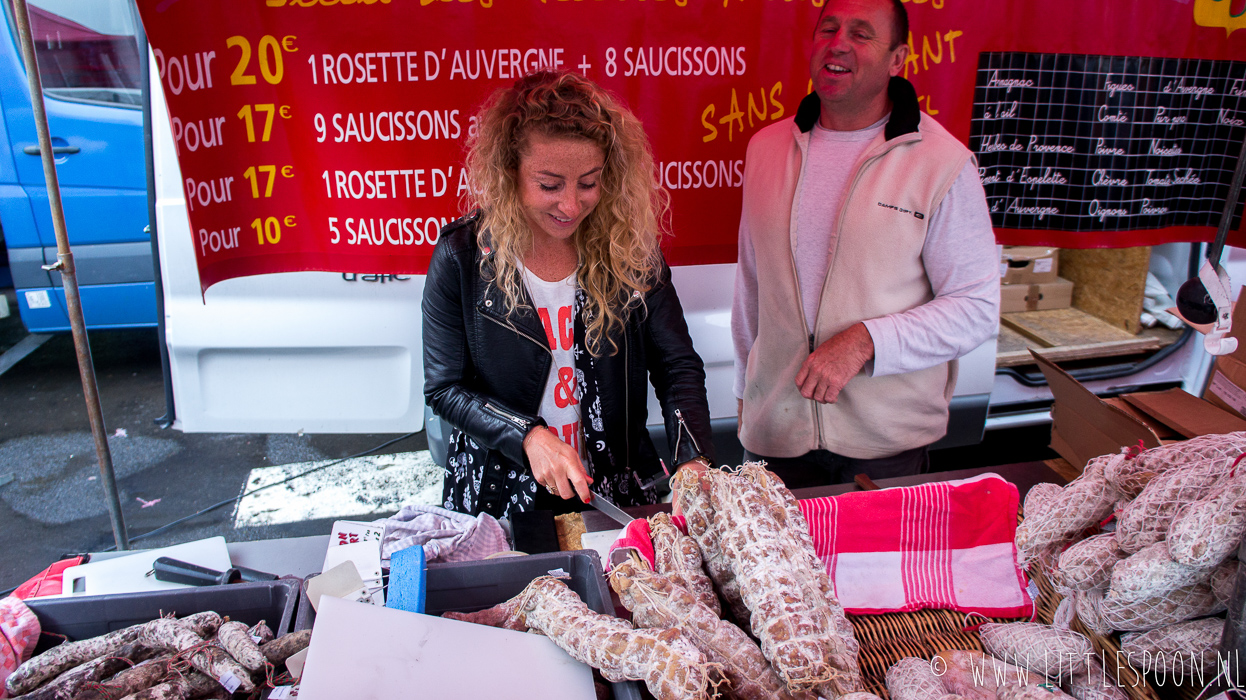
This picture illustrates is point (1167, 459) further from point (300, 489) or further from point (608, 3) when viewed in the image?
point (300, 489)

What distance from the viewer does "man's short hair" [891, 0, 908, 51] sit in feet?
6.38

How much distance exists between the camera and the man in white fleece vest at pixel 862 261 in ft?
6.37

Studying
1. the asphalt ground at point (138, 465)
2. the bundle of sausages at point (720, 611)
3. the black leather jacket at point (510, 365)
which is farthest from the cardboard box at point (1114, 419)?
the asphalt ground at point (138, 465)

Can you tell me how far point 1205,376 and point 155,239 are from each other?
5378 millimetres

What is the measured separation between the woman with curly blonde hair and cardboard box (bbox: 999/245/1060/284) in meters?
3.39

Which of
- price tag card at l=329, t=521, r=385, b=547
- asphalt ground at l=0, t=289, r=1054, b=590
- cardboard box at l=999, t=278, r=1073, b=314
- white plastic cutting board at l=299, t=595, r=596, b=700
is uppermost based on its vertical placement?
white plastic cutting board at l=299, t=595, r=596, b=700

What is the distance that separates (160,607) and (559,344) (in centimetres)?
104

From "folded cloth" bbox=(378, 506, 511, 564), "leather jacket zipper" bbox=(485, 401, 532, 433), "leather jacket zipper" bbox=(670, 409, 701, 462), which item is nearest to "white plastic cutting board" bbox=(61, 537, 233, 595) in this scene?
"folded cloth" bbox=(378, 506, 511, 564)

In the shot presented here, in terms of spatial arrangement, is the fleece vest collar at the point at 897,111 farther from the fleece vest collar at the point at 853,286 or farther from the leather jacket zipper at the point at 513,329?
the leather jacket zipper at the point at 513,329

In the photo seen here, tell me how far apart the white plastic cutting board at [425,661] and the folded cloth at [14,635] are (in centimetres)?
54

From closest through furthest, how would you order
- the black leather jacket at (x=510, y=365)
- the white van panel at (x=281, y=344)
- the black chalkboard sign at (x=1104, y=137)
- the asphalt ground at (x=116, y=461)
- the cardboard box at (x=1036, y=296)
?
the black leather jacket at (x=510, y=365) → the black chalkboard sign at (x=1104, y=137) → the white van panel at (x=281, y=344) → the asphalt ground at (x=116, y=461) → the cardboard box at (x=1036, y=296)

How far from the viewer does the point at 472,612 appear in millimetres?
1259

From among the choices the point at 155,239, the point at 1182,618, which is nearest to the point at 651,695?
the point at 1182,618

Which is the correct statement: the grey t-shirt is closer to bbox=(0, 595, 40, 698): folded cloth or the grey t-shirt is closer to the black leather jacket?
the black leather jacket
